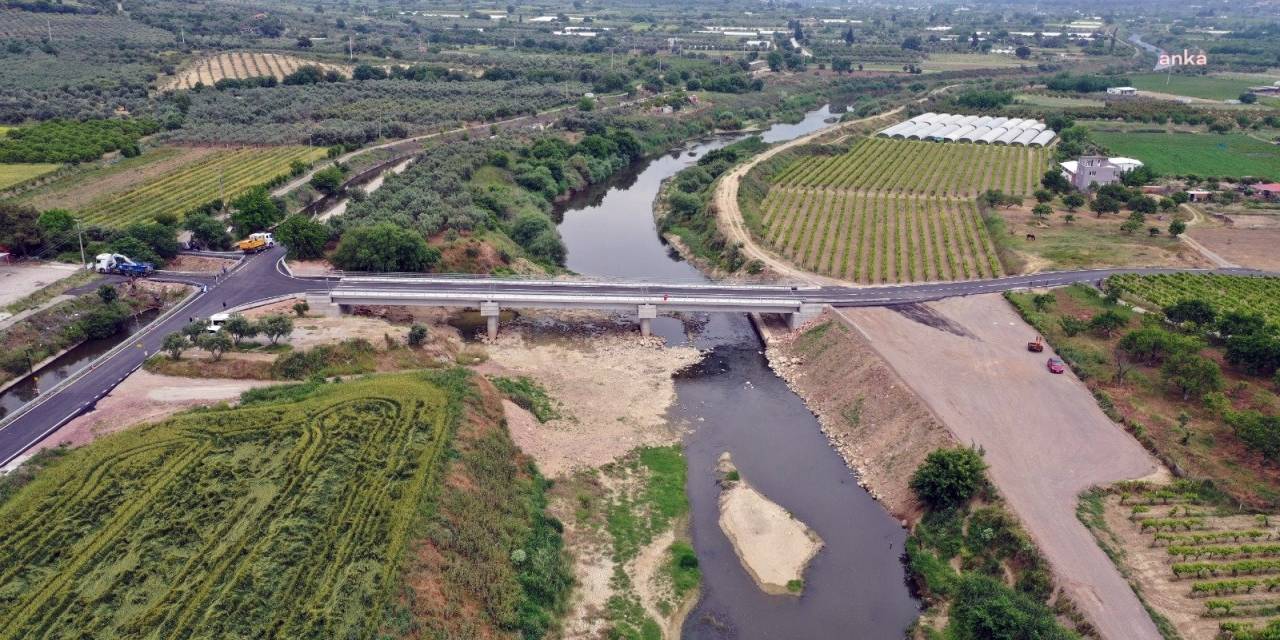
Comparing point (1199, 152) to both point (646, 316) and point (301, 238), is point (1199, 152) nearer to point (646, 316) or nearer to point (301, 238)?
point (646, 316)

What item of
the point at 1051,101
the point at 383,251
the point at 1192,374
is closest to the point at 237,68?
the point at 383,251

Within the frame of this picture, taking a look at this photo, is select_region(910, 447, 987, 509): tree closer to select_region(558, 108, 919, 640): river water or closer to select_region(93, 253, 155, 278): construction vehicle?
select_region(558, 108, 919, 640): river water

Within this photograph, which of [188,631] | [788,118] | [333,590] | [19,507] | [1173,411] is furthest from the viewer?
[788,118]

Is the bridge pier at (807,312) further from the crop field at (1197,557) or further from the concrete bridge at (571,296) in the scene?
the crop field at (1197,557)

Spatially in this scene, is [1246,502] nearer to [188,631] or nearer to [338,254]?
[188,631]

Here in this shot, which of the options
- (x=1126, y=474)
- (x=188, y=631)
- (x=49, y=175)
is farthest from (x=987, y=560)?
(x=49, y=175)

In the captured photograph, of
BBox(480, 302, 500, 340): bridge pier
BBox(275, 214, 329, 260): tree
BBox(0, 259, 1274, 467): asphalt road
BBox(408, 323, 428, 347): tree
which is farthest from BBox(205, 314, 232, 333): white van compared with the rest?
BBox(480, 302, 500, 340): bridge pier
